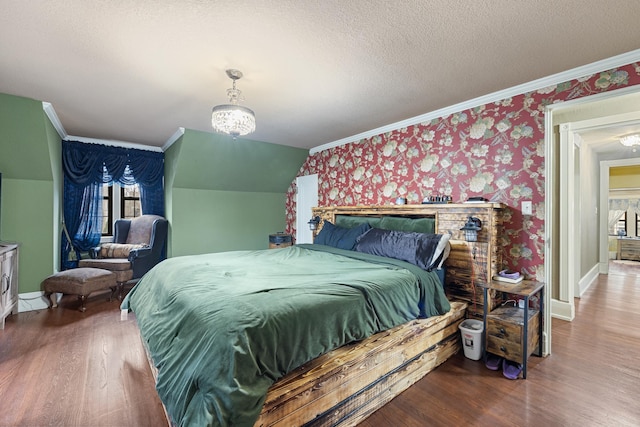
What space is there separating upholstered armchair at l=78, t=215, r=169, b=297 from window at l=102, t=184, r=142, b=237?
0.32m

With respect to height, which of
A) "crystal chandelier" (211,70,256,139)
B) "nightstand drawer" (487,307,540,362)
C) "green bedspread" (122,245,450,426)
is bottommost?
"nightstand drawer" (487,307,540,362)

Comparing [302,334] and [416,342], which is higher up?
[302,334]

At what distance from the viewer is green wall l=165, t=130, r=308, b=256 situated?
14.5 ft

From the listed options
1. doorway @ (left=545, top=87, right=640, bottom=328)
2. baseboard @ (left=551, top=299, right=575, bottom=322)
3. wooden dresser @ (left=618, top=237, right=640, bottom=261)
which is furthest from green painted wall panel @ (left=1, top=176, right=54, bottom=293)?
wooden dresser @ (left=618, top=237, right=640, bottom=261)

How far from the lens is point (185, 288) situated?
1861 millimetres

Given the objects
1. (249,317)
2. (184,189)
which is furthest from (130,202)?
(249,317)

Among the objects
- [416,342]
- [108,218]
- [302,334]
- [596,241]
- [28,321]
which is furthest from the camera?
[596,241]

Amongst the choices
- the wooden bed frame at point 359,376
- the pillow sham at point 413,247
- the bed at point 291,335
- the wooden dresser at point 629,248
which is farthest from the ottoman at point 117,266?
the wooden dresser at point 629,248

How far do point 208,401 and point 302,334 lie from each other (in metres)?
0.50

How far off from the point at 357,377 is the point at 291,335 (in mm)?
574

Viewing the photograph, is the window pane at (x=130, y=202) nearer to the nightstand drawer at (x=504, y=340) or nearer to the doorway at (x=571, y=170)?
the nightstand drawer at (x=504, y=340)

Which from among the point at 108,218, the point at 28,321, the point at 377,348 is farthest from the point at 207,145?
the point at 377,348

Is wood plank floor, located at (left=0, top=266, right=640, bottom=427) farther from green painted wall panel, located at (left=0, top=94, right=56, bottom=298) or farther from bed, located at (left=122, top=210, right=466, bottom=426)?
green painted wall panel, located at (left=0, top=94, right=56, bottom=298)

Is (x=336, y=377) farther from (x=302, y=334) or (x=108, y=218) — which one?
(x=108, y=218)
